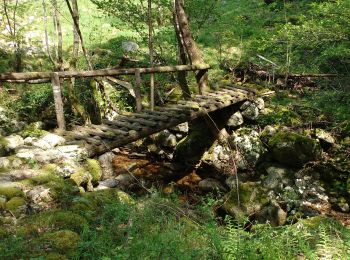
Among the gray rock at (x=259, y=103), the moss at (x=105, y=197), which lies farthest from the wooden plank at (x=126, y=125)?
the gray rock at (x=259, y=103)

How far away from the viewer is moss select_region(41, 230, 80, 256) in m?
3.46

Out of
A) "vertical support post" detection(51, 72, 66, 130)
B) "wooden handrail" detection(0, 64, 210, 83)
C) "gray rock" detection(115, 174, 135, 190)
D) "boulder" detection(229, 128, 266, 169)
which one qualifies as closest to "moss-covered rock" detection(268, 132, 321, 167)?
"boulder" detection(229, 128, 266, 169)

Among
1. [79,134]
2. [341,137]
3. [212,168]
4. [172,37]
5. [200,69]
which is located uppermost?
[172,37]

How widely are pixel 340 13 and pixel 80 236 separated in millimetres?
6379

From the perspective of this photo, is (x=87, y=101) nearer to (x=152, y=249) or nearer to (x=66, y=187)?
(x=66, y=187)

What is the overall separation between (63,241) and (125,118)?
4.75 metres

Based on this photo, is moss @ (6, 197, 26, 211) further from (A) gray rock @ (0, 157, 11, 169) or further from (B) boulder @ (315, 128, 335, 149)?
(B) boulder @ (315, 128, 335, 149)

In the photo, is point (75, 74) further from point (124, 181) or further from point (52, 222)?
point (52, 222)

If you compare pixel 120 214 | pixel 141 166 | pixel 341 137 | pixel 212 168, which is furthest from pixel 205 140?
pixel 120 214

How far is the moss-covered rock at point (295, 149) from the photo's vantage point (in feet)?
30.2

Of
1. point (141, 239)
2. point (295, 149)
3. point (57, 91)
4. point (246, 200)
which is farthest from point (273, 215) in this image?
point (57, 91)

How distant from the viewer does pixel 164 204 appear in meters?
4.91

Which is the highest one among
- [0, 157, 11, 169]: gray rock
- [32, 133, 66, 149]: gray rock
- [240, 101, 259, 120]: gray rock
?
[32, 133, 66, 149]: gray rock

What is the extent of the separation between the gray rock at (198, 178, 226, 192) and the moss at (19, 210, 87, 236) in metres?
5.73
